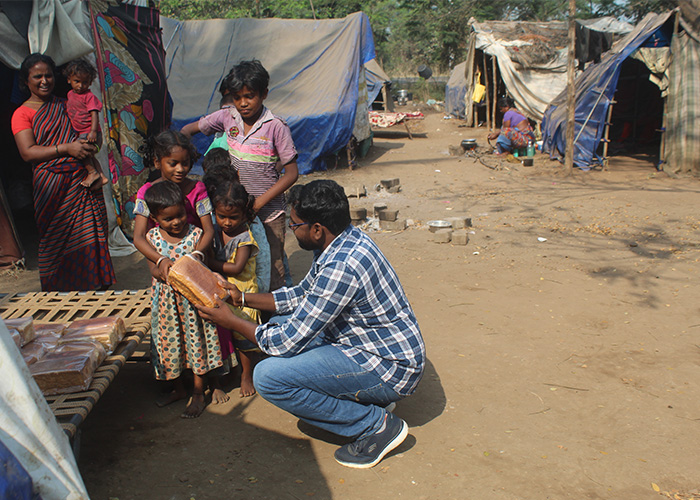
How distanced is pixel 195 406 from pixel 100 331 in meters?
0.63

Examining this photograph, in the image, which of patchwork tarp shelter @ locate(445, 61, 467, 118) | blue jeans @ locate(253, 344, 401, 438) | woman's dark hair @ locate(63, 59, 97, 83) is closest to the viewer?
blue jeans @ locate(253, 344, 401, 438)

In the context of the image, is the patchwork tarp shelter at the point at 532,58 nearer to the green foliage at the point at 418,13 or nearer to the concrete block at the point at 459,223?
the green foliage at the point at 418,13

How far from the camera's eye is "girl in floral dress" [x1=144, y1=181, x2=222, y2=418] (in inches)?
112

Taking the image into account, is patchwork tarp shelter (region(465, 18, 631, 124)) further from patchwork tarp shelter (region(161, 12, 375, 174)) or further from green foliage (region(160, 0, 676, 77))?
green foliage (region(160, 0, 676, 77))

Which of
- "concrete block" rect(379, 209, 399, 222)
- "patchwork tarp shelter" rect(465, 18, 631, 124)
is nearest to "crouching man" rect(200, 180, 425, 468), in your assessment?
"concrete block" rect(379, 209, 399, 222)

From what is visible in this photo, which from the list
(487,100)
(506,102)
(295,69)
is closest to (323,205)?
(295,69)

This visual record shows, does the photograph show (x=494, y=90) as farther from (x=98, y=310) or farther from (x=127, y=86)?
(x=98, y=310)

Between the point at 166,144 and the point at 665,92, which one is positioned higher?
the point at 665,92

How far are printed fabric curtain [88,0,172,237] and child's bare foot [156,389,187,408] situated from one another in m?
3.58

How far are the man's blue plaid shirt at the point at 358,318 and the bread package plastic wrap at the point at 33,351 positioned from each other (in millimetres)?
1002

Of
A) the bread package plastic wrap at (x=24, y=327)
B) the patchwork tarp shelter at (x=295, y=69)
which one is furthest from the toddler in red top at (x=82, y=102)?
the patchwork tarp shelter at (x=295, y=69)

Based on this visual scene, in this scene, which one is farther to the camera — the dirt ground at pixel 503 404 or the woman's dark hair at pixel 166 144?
the woman's dark hair at pixel 166 144

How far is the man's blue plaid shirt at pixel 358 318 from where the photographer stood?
2.38 metres

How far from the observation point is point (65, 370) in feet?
7.81
